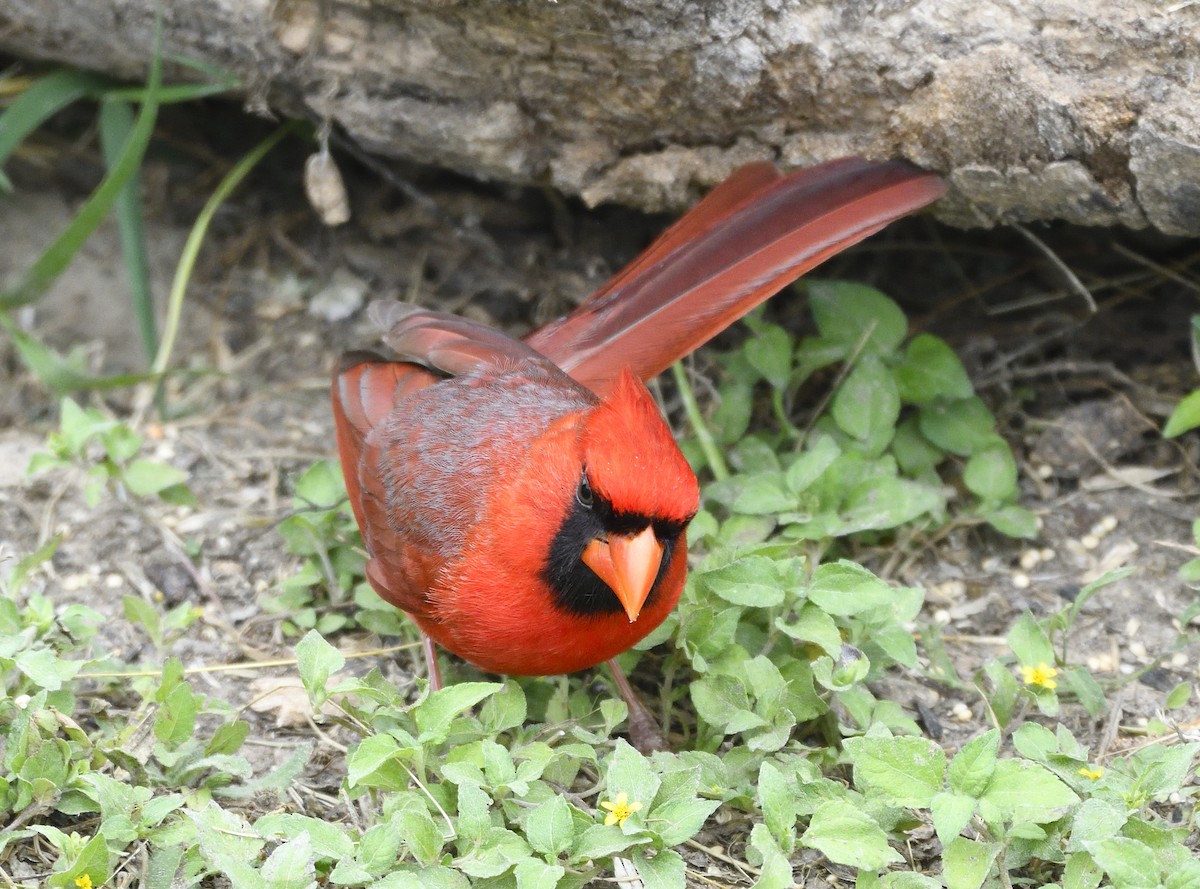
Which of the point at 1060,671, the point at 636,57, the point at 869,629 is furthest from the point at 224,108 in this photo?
the point at 1060,671

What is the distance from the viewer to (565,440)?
2.76 metres

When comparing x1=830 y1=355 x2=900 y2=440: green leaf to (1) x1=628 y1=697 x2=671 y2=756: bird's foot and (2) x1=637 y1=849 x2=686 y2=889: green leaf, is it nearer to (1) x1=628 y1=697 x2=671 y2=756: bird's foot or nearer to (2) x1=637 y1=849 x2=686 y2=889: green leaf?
(1) x1=628 y1=697 x2=671 y2=756: bird's foot

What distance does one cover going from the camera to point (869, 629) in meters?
2.92

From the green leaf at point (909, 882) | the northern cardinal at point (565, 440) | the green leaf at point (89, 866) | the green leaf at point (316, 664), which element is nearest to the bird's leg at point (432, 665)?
the northern cardinal at point (565, 440)

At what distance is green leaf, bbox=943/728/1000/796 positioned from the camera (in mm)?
Answer: 2312

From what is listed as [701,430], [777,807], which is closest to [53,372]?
[701,430]

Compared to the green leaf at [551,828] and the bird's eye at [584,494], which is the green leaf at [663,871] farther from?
the bird's eye at [584,494]

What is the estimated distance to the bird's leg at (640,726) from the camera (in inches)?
118

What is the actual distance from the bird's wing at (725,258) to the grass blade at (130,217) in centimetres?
129

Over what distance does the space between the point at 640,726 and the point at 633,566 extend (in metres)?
0.61

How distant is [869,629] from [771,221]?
0.98 metres

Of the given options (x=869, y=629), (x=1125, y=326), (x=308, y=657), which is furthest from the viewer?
(x=1125, y=326)

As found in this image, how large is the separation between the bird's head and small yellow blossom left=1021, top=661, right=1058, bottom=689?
767 mm

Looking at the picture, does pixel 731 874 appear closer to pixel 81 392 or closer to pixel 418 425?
pixel 418 425
